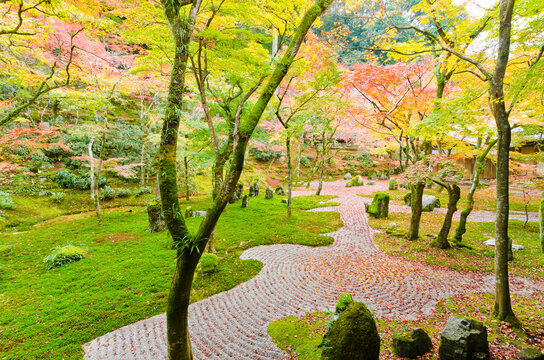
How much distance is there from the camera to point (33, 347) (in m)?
4.35

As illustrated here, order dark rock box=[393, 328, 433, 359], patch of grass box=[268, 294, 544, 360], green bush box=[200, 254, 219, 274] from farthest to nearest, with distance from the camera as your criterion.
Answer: green bush box=[200, 254, 219, 274], patch of grass box=[268, 294, 544, 360], dark rock box=[393, 328, 433, 359]

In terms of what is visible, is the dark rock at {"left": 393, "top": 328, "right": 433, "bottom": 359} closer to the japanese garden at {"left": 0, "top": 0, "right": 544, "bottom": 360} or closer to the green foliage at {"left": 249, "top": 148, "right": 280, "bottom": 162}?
the japanese garden at {"left": 0, "top": 0, "right": 544, "bottom": 360}

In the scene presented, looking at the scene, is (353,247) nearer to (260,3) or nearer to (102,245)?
(260,3)

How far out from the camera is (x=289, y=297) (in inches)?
236

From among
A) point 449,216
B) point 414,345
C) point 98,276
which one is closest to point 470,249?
point 449,216

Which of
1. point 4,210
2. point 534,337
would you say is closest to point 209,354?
point 534,337

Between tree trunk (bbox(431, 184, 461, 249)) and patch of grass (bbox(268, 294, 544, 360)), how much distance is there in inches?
112

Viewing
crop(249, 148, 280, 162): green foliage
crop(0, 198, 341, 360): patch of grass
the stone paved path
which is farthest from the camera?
crop(249, 148, 280, 162): green foliage

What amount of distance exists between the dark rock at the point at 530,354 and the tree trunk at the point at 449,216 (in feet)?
17.5

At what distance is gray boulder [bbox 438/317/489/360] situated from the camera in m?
3.30

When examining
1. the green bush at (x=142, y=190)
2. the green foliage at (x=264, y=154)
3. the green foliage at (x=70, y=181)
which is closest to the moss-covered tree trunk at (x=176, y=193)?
Result: the green bush at (x=142, y=190)

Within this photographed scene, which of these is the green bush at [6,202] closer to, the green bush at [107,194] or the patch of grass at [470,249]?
the green bush at [107,194]

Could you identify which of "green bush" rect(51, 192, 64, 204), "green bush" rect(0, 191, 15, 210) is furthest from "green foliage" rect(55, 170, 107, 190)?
"green bush" rect(0, 191, 15, 210)

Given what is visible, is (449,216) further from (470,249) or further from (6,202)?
(6,202)
